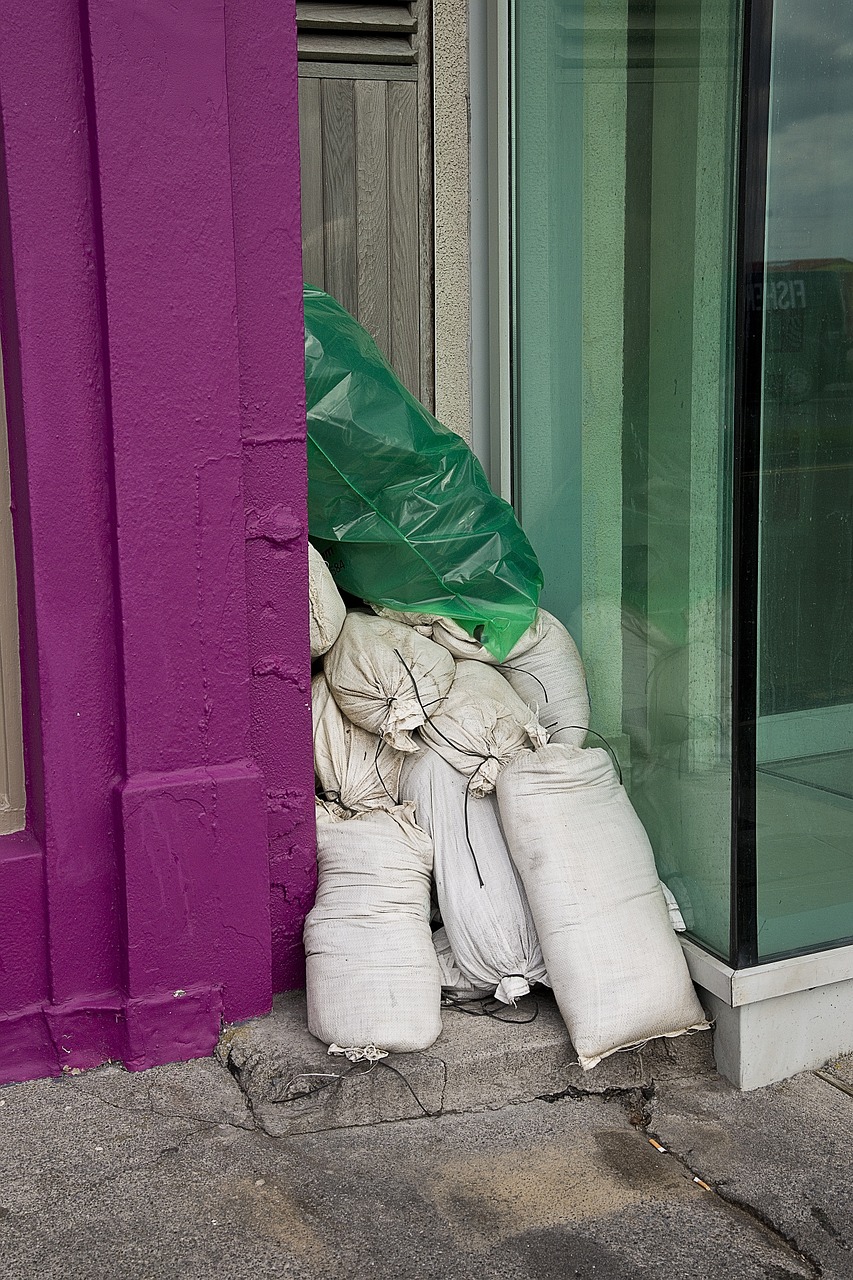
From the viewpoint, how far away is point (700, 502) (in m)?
3.10

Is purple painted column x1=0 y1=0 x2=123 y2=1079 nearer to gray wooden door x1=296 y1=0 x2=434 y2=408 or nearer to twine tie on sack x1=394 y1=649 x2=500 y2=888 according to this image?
twine tie on sack x1=394 y1=649 x2=500 y2=888

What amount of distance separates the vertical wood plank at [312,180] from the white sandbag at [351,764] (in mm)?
1404

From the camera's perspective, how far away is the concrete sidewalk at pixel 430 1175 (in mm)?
2404

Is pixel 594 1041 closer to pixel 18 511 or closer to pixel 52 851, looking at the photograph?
pixel 52 851

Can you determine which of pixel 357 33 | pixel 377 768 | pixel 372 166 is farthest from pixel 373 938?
pixel 357 33

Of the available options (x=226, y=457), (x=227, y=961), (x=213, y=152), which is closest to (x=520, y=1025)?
(x=227, y=961)

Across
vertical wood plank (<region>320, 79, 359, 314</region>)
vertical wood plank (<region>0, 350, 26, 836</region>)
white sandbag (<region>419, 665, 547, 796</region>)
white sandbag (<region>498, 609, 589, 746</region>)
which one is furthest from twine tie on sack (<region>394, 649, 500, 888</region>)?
vertical wood plank (<region>320, 79, 359, 314</region>)

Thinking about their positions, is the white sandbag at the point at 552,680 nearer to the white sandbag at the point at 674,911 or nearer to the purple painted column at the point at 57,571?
the white sandbag at the point at 674,911

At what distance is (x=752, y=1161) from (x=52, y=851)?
67.6 inches

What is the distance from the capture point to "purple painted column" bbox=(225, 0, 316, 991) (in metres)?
2.87

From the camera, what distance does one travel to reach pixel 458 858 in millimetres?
3221

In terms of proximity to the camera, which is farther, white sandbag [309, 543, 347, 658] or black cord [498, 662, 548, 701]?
black cord [498, 662, 548, 701]

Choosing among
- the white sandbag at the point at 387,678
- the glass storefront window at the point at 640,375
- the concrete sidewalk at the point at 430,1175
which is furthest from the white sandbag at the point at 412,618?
the concrete sidewalk at the point at 430,1175

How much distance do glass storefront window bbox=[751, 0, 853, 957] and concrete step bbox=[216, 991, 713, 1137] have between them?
18.4 inches
